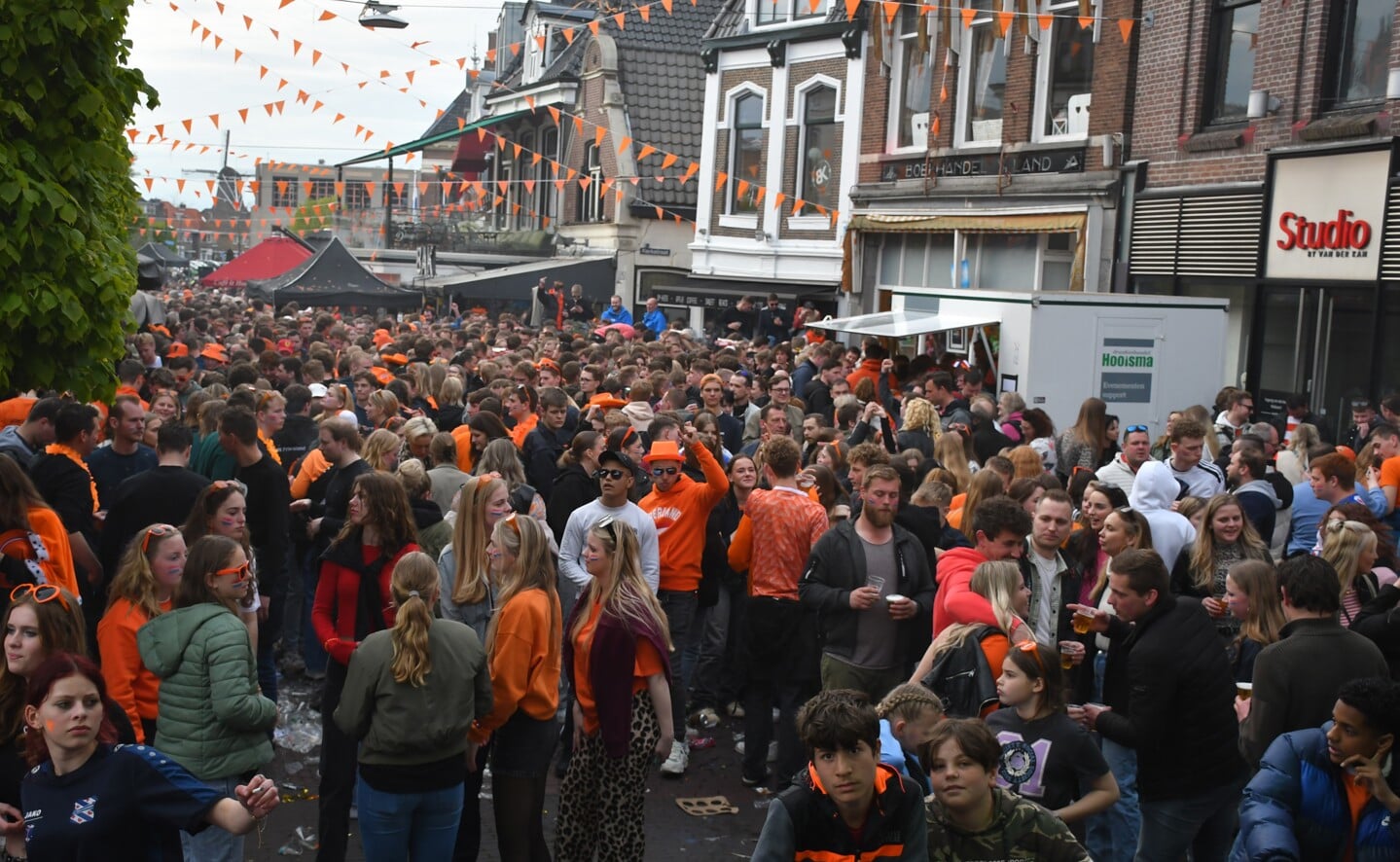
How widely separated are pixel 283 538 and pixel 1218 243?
11.7 meters

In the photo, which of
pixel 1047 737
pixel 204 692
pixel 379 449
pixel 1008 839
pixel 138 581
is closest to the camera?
pixel 1008 839

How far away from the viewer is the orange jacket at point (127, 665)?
17.5 feet

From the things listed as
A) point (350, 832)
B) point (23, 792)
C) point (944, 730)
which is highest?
point (944, 730)

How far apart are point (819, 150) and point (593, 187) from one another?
870cm

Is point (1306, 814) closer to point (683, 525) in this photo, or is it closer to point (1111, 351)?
point (683, 525)

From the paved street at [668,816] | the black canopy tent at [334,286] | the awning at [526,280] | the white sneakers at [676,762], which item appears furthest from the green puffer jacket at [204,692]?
the awning at [526,280]

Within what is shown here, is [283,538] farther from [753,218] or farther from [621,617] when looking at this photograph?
[753,218]

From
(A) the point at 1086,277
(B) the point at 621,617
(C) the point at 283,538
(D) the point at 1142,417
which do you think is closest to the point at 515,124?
(A) the point at 1086,277

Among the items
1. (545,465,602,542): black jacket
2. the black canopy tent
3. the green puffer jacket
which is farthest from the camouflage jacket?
the black canopy tent

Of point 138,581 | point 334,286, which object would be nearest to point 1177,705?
point 138,581

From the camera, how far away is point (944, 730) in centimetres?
397

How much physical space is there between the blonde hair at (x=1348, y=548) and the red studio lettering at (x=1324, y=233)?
800 cm

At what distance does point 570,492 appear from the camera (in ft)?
27.4

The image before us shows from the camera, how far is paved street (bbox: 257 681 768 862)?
22.0 ft
